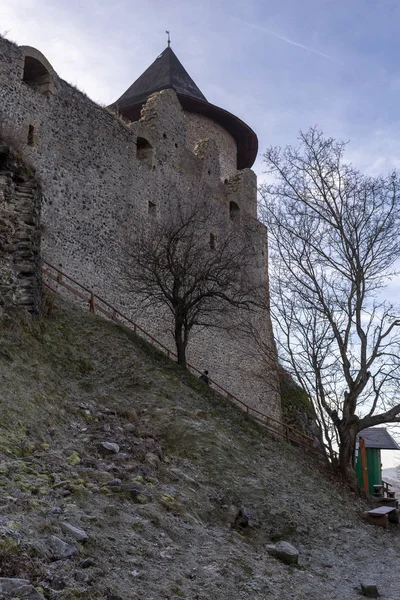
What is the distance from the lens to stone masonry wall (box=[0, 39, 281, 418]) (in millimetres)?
12727

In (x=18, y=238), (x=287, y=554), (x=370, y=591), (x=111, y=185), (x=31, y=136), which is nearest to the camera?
(x=370, y=591)

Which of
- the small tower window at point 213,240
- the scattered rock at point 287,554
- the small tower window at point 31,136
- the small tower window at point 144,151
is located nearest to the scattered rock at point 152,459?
the scattered rock at point 287,554

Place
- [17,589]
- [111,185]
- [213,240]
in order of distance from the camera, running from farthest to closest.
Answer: [213,240] < [111,185] < [17,589]

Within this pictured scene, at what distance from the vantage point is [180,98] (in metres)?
22.8

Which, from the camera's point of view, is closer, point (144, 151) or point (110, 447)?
point (110, 447)

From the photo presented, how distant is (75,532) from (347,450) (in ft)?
25.2

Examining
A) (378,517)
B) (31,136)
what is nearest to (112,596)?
(378,517)

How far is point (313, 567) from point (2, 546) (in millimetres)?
3365

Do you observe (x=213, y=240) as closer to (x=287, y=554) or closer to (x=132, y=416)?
(x=132, y=416)

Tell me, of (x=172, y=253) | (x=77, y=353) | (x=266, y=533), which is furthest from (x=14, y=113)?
(x=266, y=533)

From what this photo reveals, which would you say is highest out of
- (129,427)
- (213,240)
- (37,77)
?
(37,77)

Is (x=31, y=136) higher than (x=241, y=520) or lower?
higher

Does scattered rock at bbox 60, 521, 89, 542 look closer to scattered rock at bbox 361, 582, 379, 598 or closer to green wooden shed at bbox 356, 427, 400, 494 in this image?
scattered rock at bbox 361, 582, 379, 598

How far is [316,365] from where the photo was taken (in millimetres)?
10867
